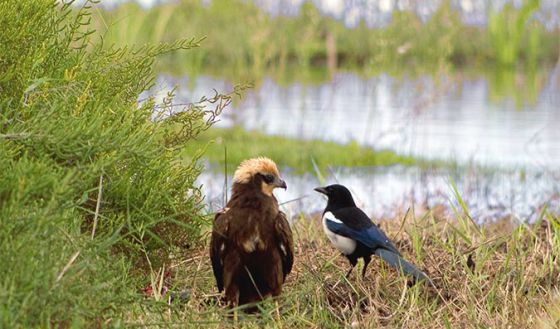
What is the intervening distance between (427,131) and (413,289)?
8.29 meters

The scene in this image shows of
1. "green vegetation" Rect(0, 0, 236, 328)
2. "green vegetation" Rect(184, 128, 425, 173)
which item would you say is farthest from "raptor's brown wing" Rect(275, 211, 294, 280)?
"green vegetation" Rect(184, 128, 425, 173)

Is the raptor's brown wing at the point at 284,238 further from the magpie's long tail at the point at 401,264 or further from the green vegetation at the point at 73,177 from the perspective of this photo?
the magpie's long tail at the point at 401,264

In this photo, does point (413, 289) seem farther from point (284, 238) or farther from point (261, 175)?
point (261, 175)

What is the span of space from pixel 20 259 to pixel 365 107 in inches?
486

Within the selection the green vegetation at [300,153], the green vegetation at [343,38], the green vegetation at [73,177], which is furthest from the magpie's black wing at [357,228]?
the green vegetation at [343,38]

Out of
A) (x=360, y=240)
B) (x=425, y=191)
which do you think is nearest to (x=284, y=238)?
(x=360, y=240)

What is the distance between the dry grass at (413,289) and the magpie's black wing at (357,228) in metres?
0.16

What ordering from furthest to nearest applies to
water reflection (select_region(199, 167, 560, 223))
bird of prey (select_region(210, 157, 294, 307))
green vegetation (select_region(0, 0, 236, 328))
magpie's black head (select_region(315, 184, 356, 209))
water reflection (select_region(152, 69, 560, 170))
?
water reflection (select_region(152, 69, 560, 170)) → water reflection (select_region(199, 167, 560, 223)) → magpie's black head (select_region(315, 184, 356, 209)) → bird of prey (select_region(210, 157, 294, 307)) → green vegetation (select_region(0, 0, 236, 328))

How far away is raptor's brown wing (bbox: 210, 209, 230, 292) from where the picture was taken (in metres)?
5.23

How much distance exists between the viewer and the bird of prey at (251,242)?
5207 mm

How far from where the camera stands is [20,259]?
3861 millimetres

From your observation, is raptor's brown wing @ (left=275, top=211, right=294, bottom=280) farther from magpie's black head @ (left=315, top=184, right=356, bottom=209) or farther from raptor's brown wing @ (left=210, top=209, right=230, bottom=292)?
magpie's black head @ (left=315, top=184, right=356, bottom=209)

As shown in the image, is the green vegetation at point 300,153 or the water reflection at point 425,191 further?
the green vegetation at point 300,153

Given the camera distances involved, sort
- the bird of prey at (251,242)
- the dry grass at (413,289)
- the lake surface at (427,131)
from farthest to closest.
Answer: the lake surface at (427,131) < the bird of prey at (251,242) < the dry grass at (413,289)
